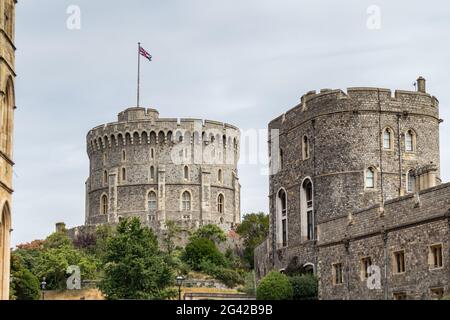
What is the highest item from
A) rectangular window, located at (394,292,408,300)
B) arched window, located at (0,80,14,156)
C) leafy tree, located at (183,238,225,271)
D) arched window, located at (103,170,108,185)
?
arched window, located at (103,170,108,185)

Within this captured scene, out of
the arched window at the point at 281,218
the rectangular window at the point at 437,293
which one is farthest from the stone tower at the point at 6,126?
the arched window at the point at 281,218

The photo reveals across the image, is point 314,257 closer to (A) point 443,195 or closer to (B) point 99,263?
(A) point 443,195

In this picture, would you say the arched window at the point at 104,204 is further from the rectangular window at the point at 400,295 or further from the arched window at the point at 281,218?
the rectangular window at the point at 400,295

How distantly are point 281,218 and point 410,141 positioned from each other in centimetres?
905

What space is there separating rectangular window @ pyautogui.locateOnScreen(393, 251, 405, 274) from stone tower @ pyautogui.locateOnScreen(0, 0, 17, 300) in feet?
56.2

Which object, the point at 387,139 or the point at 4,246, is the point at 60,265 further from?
the point at 4,246

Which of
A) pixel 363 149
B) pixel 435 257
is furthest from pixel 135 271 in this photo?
pixel 435 257

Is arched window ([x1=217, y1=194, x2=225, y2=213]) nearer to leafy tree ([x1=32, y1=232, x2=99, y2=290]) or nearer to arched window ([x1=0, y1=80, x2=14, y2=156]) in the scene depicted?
leafy tree ([x1=32, y1=232, x2=99, y2=290])

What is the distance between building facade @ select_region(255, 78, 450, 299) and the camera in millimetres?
39656

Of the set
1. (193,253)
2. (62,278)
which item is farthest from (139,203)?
(62,278)

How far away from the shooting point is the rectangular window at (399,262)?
1439 inches

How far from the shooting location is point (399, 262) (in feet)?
121

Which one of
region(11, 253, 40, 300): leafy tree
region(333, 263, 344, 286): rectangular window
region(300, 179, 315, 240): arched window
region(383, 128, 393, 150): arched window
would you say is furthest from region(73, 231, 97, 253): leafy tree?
region(333, 263, 344, 286): rectangular window
